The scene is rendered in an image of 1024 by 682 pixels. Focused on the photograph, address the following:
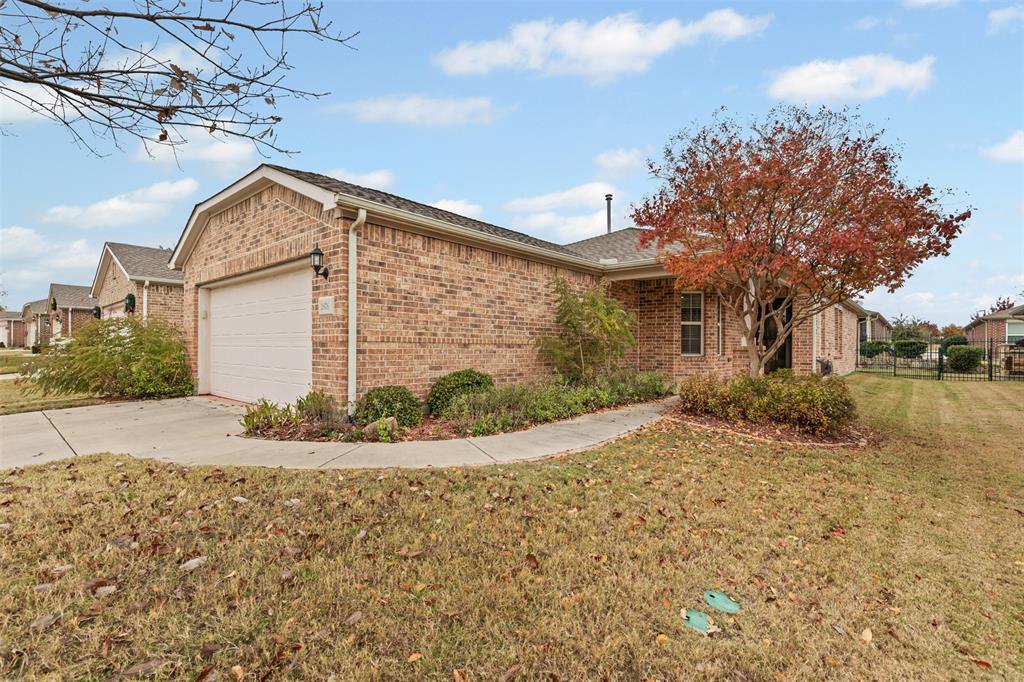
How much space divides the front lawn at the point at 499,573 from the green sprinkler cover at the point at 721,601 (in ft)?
0.17

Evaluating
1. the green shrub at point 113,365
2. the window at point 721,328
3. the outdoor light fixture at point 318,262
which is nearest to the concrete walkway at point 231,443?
the green shrub at point 113,365

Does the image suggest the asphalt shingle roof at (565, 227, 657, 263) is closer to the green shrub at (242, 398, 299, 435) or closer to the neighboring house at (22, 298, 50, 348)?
the green shrub at (242, 398, 299, 435)

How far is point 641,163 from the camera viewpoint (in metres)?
8.42

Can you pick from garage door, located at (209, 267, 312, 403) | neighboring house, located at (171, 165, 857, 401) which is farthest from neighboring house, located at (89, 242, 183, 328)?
neighboring house, located at (171, 165, 857, 401)

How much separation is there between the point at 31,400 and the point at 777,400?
14313 millimetres

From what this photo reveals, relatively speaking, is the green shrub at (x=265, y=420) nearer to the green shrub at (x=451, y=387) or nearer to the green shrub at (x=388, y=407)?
the green shrub at (x=388, y=407)

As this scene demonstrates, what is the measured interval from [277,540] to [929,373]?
2524 cm

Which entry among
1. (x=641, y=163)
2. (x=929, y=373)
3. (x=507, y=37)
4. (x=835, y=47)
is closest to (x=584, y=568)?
(x=641, y=163)

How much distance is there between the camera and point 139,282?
49.2 feet

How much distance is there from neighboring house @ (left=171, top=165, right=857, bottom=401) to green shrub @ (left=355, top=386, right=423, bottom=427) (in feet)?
0.82

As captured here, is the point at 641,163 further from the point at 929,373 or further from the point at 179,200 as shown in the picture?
the point at 929,373

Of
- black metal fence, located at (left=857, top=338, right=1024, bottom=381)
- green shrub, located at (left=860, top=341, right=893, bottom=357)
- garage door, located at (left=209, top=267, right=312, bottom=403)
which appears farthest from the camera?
green shrub, located at (left=860, top=341, right=893, bottom=357)

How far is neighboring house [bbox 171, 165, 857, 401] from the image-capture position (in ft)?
21.9

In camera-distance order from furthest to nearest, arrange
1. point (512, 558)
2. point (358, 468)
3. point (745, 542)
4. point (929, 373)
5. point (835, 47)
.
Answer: point (929, 373) → point (835, 47) → point (358, 468) → point (745, 542) → point (512, 558)
